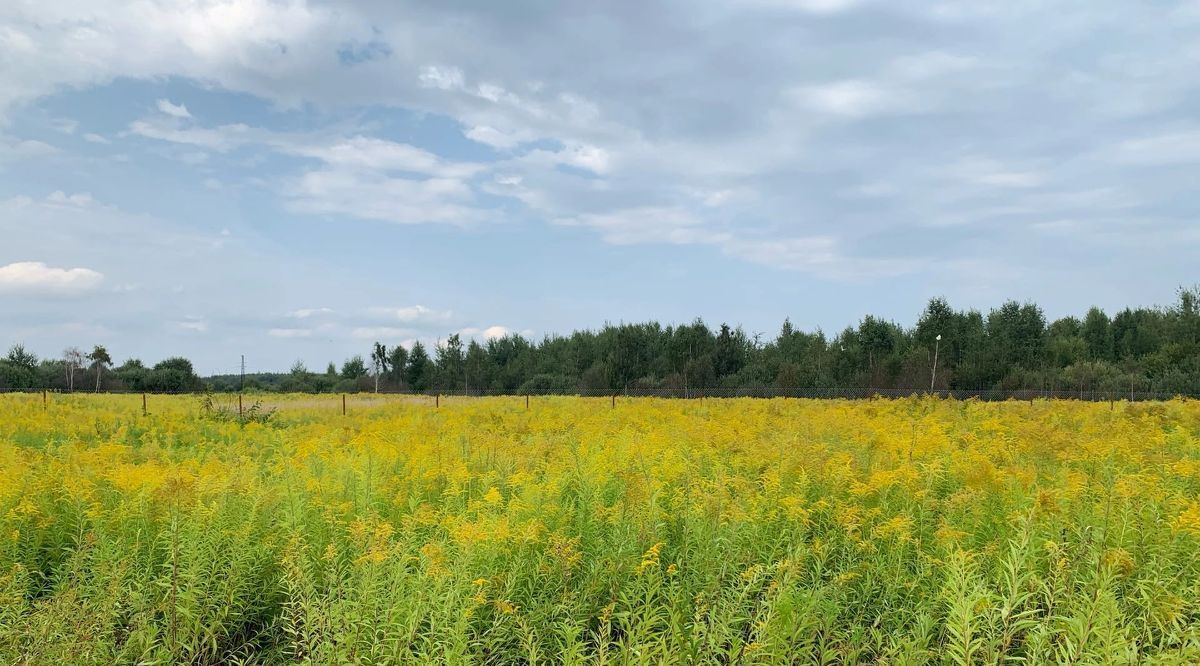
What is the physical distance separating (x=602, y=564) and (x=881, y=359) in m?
49.3

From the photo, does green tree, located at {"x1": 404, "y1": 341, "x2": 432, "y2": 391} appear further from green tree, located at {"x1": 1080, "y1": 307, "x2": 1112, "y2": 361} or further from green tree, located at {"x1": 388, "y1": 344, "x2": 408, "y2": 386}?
green tree, located at {"x1": 1080, "y1": 307, "x2": 1112, "y2": 361}

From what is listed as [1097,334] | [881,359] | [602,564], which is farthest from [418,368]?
[602,564]

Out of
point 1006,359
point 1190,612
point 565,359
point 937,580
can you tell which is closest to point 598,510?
point 937,580

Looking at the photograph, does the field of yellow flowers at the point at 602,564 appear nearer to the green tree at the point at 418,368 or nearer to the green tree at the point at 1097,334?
the green tree at the point at 1097,334

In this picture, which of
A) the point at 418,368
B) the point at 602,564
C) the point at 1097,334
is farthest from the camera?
the point at 418,368

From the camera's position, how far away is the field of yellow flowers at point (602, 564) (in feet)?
12.1

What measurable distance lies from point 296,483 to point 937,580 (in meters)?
4.90

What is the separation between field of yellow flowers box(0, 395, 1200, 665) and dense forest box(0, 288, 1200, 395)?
122 ft

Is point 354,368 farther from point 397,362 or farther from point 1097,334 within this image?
point 1097,334

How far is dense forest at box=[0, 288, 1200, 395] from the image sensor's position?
150 feet

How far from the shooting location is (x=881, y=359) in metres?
49.7

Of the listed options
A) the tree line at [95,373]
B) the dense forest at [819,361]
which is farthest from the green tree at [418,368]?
the tree line at [95,373]

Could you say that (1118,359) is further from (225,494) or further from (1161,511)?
(225,494)

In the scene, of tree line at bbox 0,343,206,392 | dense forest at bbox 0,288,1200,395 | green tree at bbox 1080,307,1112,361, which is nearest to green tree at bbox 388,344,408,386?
dense forest at bbox 0,288,1200,395
